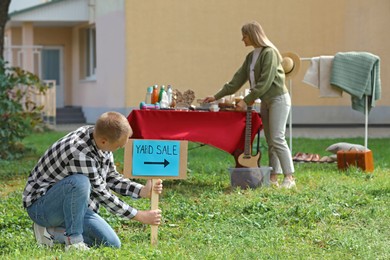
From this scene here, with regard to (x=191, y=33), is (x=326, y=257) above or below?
below

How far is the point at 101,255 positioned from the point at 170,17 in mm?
14210

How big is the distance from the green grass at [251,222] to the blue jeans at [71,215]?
0.45 ft

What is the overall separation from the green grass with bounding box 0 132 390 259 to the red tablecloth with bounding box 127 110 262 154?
544 mm

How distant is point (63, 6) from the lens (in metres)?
23.8

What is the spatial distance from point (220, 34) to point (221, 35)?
31 mm

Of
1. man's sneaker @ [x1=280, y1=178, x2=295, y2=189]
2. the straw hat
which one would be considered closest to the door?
the straw hat

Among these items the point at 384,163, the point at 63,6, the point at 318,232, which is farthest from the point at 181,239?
the point at 63,6

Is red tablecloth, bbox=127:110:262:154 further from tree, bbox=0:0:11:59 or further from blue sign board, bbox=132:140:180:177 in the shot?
tree, bbox=0:0:11:59

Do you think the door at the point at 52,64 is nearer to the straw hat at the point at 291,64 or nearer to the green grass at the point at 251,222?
the green grass at the point at 251,222

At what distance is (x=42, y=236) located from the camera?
600 centimetres

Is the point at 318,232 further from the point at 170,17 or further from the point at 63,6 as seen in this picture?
the point at 63,6

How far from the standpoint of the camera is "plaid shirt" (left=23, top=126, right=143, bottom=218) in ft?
18.6

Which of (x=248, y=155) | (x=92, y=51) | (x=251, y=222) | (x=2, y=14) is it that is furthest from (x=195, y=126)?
(x=92, y=51)

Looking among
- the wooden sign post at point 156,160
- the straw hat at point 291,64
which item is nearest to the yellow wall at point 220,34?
the straw hat at point 291,64
